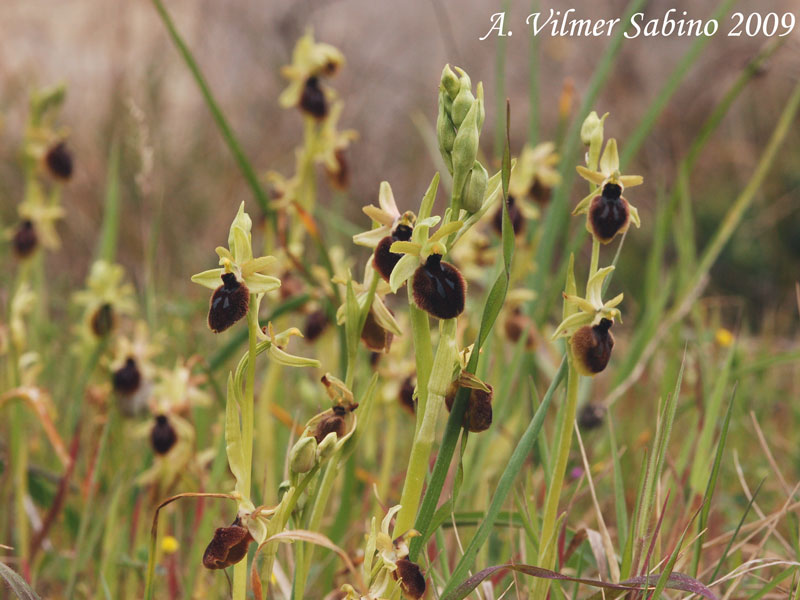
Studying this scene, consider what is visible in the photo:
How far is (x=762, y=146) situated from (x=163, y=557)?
21.6 feet

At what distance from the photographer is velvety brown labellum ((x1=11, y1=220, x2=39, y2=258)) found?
6.92 feet

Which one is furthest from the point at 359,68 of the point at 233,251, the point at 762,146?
the point at 233,251

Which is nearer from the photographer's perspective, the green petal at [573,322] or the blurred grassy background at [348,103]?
the green petal at [573,322]

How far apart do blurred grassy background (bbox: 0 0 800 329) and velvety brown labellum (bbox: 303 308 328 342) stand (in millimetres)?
1997

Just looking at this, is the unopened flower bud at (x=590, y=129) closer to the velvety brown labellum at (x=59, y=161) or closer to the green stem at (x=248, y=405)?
the green stem at (x=248, y=405)

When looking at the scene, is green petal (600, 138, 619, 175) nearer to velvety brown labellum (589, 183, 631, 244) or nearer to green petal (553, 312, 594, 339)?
velvety brown labellum (589, 183, 631, 244)

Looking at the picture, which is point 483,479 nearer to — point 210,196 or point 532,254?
point 532,254

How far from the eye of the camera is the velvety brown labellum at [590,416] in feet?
6.79

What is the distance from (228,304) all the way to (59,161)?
53.6 inches

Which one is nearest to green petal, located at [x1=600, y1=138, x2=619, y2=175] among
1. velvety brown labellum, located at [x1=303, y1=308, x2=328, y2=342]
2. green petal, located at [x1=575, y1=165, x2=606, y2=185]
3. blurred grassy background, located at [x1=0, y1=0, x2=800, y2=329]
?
green petal, located at [x1=575, y1=165, x2=606, y2=185]

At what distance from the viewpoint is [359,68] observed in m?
6.62

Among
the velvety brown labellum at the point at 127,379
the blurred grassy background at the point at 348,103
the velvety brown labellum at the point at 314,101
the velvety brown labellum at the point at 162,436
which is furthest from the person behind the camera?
the blurred grassy background at the point at 348,103

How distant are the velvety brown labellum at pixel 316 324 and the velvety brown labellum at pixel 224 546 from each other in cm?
113

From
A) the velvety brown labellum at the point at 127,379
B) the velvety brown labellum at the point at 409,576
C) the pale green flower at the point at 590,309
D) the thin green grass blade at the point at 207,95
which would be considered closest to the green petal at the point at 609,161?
the pale green flower at the point at 590,309
